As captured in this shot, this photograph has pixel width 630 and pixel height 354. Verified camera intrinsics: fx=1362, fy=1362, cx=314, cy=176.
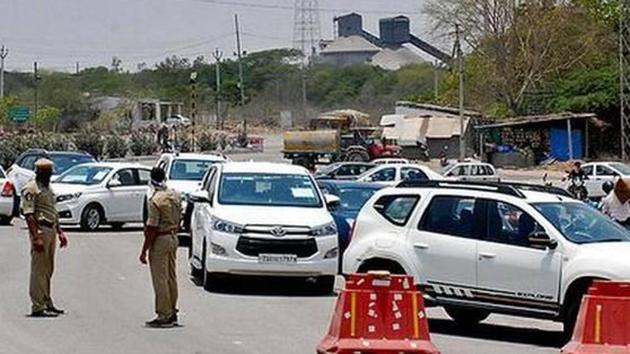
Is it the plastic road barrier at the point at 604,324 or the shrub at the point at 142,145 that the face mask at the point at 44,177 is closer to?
the plastic road barrier at the point at 604,324

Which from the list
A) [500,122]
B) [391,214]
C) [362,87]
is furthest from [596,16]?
[391,214]

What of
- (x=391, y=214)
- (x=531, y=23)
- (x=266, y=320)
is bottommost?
(x=266, y=320)

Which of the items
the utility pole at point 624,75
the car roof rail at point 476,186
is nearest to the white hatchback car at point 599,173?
the utility pole at point 624,75

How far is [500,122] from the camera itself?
8412 centimetres

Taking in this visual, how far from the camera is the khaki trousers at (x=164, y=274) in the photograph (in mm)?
15719

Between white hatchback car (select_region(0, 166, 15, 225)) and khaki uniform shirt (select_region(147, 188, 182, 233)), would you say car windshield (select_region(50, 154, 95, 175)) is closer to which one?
white hatchback car (select_region(0, 166, 15, 225))

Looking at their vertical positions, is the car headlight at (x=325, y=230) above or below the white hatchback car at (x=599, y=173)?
above

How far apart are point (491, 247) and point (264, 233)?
487 centimetres

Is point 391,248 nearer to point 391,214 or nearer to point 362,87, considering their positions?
point 391,214

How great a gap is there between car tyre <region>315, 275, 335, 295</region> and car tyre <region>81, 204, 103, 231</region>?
1360 cm

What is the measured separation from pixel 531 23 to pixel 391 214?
260 ft

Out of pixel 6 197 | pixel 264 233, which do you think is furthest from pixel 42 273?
pixel 6 197

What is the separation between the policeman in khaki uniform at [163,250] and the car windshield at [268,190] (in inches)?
174

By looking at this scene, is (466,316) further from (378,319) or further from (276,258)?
(378,319)
